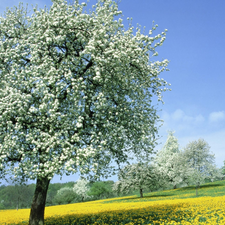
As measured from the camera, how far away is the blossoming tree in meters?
11.5

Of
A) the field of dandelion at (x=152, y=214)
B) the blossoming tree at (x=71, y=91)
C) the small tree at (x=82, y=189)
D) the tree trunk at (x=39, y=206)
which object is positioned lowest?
the small tree at (x=82, y=189)

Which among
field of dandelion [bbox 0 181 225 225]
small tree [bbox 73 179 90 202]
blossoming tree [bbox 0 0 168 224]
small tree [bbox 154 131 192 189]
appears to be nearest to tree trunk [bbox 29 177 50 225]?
blossoming tree [bbox 0 0 168 224]

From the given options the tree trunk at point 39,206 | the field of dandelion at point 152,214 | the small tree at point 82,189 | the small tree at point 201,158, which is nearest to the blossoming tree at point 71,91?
the tree trunk at point 39,206

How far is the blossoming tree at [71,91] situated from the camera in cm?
1148

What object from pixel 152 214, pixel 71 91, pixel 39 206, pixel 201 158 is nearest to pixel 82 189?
pixel 201 158

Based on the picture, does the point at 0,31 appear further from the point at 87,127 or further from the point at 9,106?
the point at 87,127

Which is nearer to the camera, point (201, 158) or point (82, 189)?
point (201, 158)

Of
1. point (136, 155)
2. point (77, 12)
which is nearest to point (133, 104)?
Answer: point (136, 155)

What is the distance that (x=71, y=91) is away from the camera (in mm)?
12398

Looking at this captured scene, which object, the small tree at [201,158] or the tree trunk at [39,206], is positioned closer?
the tree trunk at [39,206]

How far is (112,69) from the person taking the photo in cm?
1291

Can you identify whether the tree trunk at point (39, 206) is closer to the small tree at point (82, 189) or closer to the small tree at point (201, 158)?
the small tree at point (201, 158)

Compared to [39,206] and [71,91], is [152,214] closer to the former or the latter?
[39,206]

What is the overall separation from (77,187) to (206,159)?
56.0m
